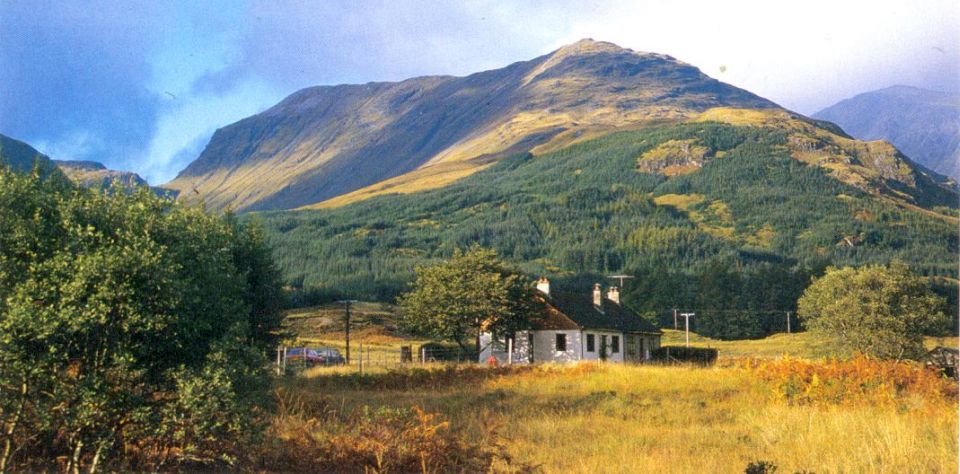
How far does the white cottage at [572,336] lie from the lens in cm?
6406

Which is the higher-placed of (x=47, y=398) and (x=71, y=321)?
(x=71, y=321)

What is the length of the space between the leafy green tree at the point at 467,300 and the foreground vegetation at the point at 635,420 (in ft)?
67.0

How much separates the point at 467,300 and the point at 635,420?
3422cm

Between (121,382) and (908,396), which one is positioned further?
(908,396)

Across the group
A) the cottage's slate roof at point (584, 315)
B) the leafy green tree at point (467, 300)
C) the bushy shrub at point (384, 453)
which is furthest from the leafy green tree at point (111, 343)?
the cottage's slate roof at point (584, 315)

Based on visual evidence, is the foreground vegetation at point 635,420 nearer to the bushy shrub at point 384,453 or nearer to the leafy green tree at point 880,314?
the bushy shrub at point 384,453

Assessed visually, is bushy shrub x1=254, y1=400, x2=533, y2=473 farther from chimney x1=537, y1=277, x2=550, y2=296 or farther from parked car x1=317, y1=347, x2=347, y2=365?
chimney x1=537, y1=277, x2=550, y2=296

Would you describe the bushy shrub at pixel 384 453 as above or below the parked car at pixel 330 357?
above

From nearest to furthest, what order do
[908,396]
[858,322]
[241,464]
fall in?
[241,464] < [908,396] < [858,322]

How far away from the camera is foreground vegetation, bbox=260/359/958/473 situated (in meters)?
14.5

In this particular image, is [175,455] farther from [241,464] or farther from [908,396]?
[908,396]

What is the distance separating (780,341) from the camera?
10362 cm

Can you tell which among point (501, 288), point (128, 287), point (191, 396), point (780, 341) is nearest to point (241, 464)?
point (191, 396)

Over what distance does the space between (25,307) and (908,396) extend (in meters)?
20.6
